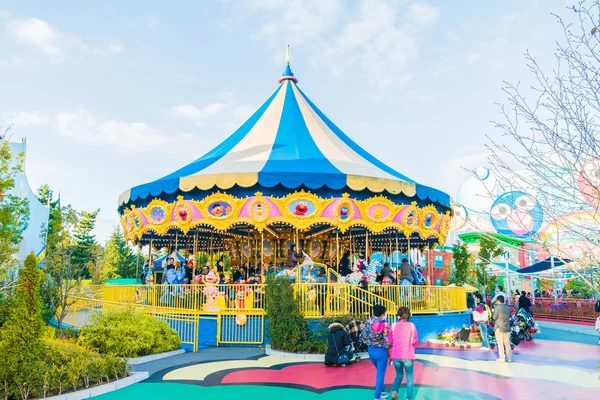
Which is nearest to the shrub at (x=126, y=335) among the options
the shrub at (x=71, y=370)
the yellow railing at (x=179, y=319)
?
the yellow railing at (x=179, y=319)

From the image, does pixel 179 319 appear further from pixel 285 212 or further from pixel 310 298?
pixel 285 212

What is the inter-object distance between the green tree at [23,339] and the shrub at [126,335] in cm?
276

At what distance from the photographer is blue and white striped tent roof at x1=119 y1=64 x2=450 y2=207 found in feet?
41.0

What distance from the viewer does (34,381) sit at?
241 inches

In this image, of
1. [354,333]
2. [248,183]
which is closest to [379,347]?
[354,333]

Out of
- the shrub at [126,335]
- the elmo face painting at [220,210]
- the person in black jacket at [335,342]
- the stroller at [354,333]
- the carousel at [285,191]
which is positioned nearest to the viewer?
the person in black jacket at [335,342]

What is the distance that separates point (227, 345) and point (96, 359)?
14.3ft

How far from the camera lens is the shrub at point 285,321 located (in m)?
9.79

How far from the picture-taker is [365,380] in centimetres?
756

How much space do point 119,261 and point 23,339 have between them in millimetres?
36348

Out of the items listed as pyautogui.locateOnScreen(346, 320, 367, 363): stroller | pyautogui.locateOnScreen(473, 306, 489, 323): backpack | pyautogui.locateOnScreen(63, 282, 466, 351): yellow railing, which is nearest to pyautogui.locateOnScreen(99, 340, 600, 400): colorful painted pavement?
pyautogui.locateOnScreen(346, 320, 367, 363): stroller

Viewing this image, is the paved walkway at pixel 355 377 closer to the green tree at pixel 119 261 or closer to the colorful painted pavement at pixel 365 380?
the colorful painted pavement at pixel 365 380

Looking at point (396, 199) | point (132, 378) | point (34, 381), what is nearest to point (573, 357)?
point (396, 199)

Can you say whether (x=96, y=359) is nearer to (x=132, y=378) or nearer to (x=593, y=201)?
(x=132, y=378)
